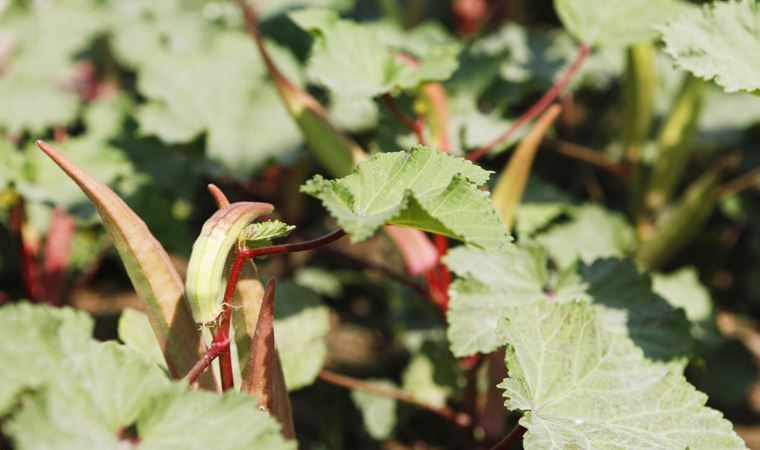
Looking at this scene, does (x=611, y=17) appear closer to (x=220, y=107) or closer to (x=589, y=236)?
(x=589, y=236)

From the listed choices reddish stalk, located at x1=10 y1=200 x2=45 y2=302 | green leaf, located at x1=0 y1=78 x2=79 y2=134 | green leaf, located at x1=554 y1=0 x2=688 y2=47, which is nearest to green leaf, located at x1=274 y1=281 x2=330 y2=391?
reddish stalk, located at x1=10 y1=200 x2=45 y2=302

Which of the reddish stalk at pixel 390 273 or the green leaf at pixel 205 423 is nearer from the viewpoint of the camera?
the green leaf at pixel 205 423

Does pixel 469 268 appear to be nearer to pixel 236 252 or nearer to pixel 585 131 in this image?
pixel 236 252

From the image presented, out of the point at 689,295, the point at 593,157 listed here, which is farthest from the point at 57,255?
the point at 689,295

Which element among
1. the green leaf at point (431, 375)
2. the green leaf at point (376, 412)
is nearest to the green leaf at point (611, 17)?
the green leaf at point (431, 375)

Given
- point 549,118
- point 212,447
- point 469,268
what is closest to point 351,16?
point 549,118

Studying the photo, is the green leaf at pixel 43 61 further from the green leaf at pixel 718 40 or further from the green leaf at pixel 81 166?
the green leaf at pixel 718 40

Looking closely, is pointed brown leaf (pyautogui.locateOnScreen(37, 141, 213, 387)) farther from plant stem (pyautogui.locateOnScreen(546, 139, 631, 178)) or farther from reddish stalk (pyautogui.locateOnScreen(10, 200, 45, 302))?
plant stem (pyautogui.locateOnScreen(546, 139, 631, 178))

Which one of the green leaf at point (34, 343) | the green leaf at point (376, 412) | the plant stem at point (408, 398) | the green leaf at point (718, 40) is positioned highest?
the green leaf at point (718, 40)
